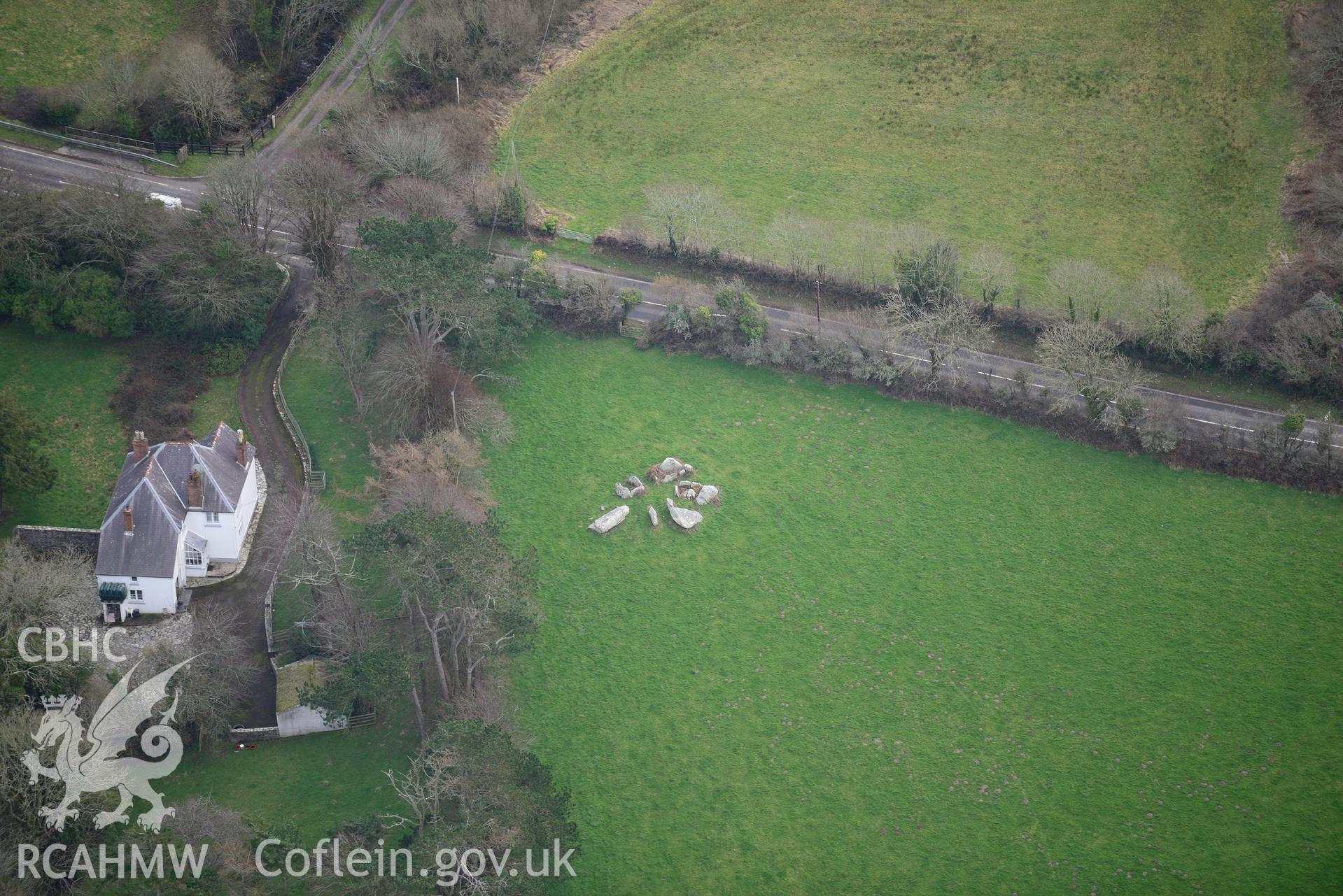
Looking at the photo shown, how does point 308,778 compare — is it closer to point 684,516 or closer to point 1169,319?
point 684,516

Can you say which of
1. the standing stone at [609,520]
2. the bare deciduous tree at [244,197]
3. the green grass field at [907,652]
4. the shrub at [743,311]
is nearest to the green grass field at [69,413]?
the bare deciduous tree at [244,197]

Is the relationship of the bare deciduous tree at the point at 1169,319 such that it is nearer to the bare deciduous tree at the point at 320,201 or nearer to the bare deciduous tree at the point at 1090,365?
the bare deciduous tree at the point at 1090,365

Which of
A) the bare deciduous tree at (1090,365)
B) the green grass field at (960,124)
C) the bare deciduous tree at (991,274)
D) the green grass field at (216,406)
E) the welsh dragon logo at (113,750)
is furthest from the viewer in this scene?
the green grass field at (960,124)

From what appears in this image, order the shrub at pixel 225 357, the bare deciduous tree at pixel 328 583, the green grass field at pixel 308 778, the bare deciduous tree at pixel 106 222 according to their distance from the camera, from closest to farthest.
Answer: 1. the green grass field at pixel 308 778
2. the bare deciduous tree at pixel 328 583
3. the shrub at pixel 225 357
4. the bare deciduous tree at pixel 106 222

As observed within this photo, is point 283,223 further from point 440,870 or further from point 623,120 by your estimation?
point 440,870

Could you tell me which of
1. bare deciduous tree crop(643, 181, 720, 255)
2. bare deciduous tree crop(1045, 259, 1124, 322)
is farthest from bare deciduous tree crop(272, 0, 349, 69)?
bare deciduous tree crop(1045, 259, 1124, 322)

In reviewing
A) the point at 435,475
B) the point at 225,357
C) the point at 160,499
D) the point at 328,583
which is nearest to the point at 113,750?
the point at 328,583

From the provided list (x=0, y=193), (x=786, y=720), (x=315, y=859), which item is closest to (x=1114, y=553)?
(x=786, y=720)
